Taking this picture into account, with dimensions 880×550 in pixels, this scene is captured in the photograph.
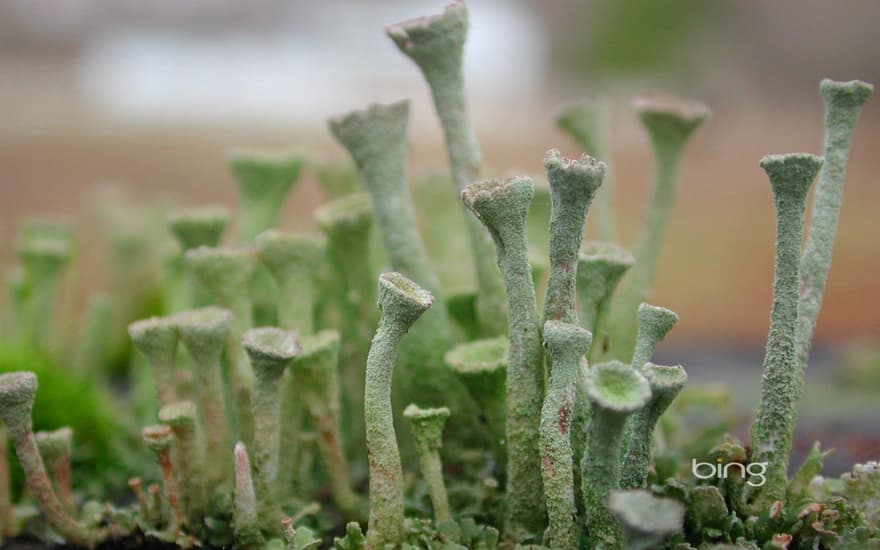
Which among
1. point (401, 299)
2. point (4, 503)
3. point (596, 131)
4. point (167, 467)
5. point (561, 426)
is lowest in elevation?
point (4, 503)

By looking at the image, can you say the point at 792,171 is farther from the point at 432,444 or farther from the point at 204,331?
the point at 204,331

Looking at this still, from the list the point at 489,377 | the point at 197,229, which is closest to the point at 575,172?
the point at 489,377

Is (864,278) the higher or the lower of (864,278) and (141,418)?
the higher

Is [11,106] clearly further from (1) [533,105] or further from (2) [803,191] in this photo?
(2) [803,191]

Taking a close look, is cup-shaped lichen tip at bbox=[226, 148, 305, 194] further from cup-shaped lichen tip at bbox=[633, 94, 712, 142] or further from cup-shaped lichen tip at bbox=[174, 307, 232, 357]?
cup-shaped lichen tip at bbox=[633, 94, 712, 142]

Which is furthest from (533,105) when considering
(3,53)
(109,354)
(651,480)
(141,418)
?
(651,480)

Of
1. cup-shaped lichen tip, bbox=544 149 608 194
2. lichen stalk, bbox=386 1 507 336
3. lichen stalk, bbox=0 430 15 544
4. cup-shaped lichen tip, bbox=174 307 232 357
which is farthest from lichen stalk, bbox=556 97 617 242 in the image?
lichen stalk, bbox=0 430 15 544

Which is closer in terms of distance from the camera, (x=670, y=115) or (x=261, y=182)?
(x=670, y=115)
